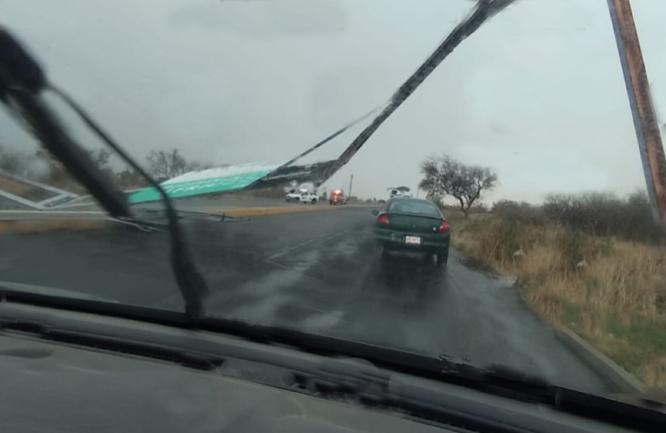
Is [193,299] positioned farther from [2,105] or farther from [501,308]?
[501,308]

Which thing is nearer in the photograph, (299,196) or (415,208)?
(415,208)

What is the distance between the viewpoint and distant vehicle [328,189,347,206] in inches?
162

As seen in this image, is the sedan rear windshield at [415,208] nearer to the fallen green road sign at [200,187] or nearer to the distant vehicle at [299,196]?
the distant vehicle at [299,196]

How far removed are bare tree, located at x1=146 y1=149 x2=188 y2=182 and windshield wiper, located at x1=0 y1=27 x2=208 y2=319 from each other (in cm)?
7

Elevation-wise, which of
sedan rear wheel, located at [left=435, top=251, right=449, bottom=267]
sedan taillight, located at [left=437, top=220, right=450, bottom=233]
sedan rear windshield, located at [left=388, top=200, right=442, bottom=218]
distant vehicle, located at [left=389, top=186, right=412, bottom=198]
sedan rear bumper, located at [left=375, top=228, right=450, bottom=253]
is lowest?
sedan rear wheel, located at [left=435, top=251, right=449, bottom=267]

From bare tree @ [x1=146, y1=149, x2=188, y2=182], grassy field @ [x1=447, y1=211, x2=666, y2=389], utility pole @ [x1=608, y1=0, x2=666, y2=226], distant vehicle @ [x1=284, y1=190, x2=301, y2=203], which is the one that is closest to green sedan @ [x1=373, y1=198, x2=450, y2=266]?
grassy field @ [x1=447, y1=211, x2=666, y2=389]

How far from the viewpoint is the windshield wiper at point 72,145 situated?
3264mm

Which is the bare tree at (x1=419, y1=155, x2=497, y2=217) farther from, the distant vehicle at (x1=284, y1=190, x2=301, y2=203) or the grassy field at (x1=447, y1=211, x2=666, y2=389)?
the distant vehicle at (x1=284, y1=190, x2=301, y2=203)

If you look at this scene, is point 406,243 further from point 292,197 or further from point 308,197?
point 292,197

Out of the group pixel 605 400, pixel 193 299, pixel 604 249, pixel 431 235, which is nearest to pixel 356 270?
pixel 431 235

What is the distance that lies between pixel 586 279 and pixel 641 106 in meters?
1.29

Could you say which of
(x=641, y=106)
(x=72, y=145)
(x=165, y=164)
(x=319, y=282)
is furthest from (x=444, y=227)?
(x=72, y=145)

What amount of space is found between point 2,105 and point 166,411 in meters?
1.96

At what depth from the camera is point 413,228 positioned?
4.17 metres
